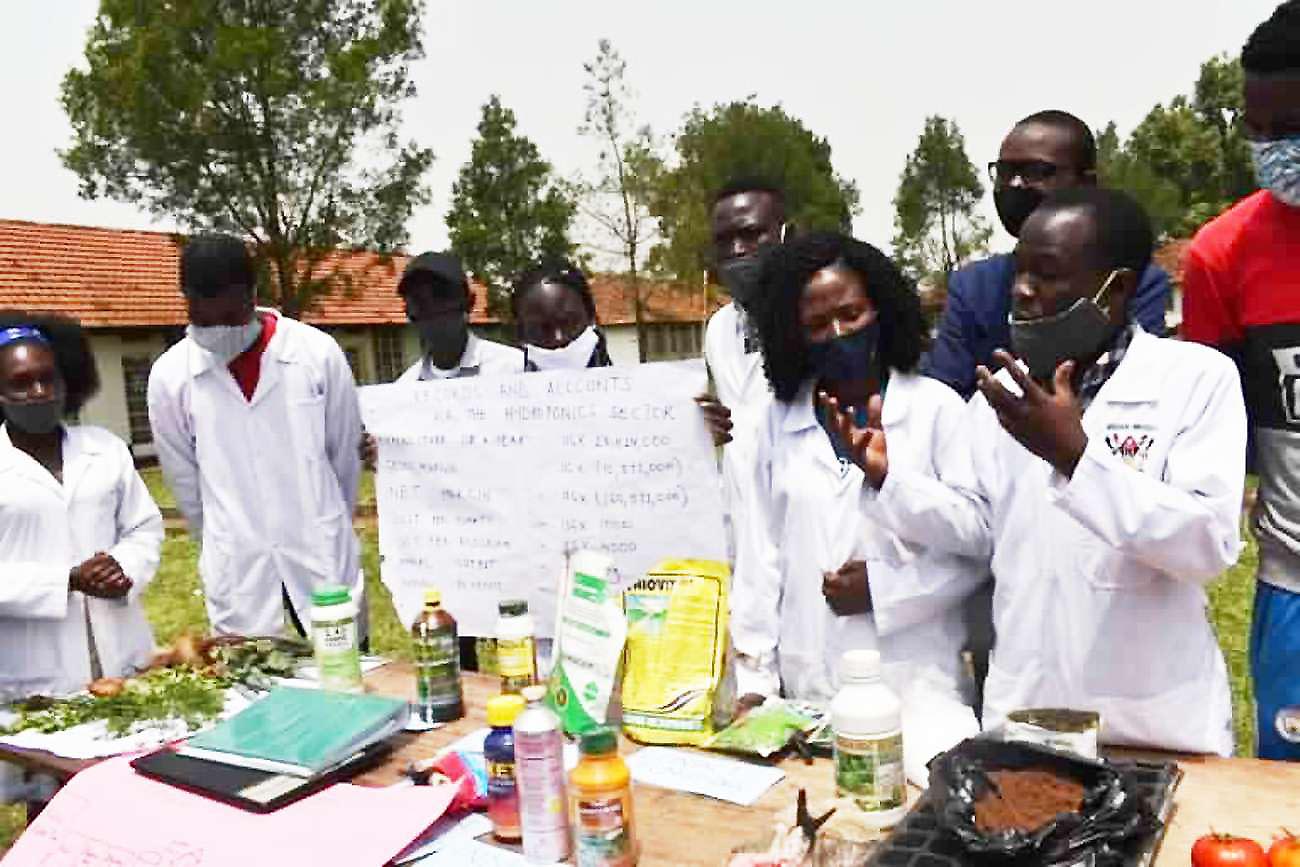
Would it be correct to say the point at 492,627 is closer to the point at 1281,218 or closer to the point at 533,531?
the point at 533,531

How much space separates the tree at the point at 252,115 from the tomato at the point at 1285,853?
562 inches

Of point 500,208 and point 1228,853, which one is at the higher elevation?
point 500,208

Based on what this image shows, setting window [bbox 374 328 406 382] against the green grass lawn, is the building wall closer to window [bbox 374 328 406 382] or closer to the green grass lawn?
window [bbox 374 328 406 382]

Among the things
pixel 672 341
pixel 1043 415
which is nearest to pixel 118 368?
pixel 672 341

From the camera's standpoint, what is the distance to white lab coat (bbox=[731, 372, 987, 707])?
2365 millimetres

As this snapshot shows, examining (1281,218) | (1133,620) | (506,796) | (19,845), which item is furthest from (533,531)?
(1281,218)

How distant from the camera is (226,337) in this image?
3.91 meters

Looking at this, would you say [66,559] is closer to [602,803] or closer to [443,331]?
[443,331]

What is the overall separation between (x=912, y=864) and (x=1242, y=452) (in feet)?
3.26

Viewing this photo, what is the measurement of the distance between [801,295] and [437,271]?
2.11 meters

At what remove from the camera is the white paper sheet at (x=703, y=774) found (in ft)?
6.59

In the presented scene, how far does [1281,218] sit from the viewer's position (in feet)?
8.39

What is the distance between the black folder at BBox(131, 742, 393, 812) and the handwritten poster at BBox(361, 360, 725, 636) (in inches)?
30.2

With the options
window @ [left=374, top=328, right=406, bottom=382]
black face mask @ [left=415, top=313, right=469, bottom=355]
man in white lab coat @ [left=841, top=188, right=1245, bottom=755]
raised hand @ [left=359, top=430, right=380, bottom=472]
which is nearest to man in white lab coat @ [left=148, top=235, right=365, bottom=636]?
black face mask @ [left=415, top=313, right=469, bottom=355]
